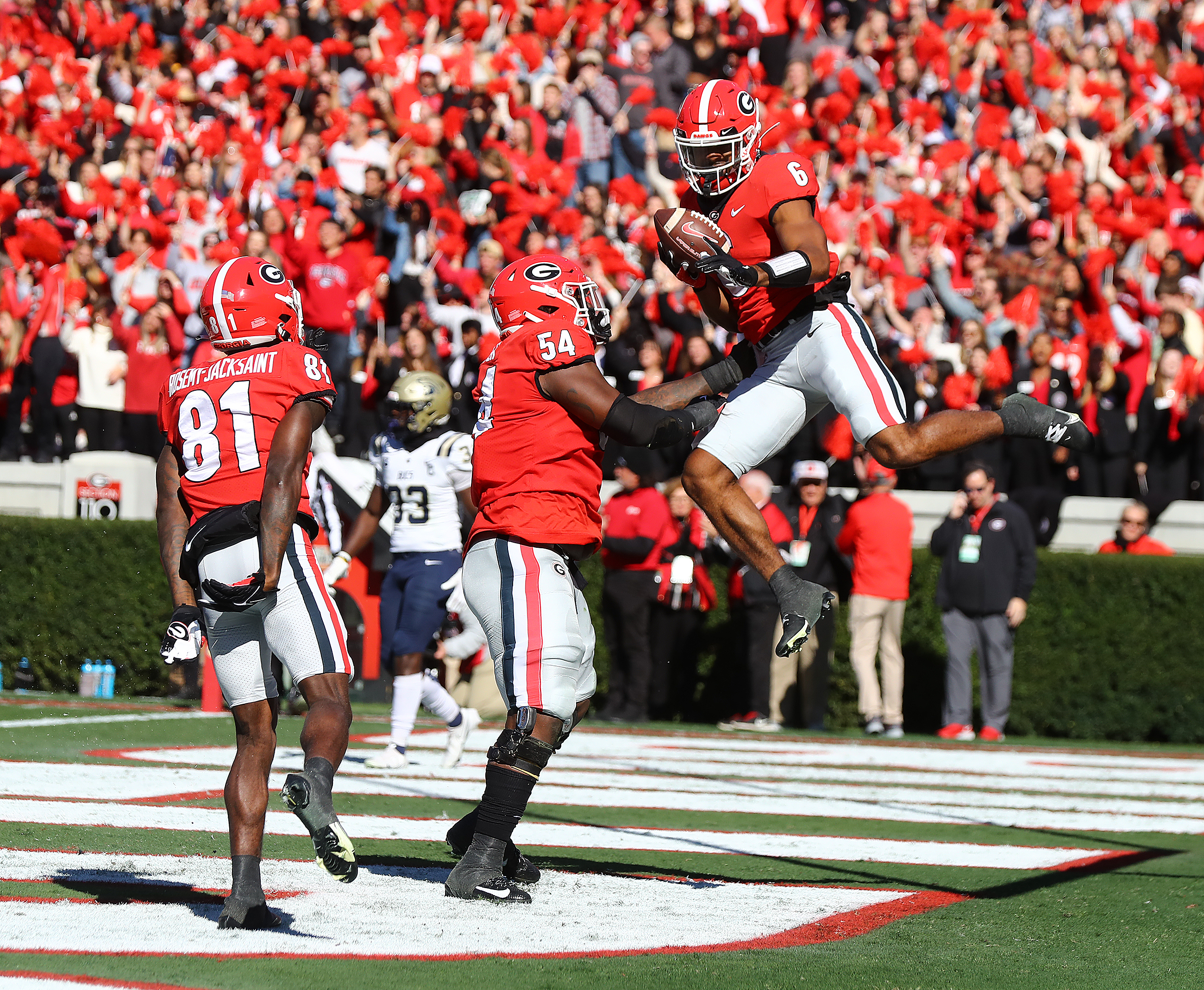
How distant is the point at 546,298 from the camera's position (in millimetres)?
5801

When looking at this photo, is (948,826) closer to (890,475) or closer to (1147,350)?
(890,475)

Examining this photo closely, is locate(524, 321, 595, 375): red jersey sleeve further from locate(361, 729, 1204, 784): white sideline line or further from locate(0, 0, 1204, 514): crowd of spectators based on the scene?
locate(0, 0, 1204, 514): crowd of spectators

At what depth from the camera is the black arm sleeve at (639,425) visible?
18.4ft

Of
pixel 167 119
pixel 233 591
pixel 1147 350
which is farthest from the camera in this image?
pixel 167 119

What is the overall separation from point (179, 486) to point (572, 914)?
1798mm

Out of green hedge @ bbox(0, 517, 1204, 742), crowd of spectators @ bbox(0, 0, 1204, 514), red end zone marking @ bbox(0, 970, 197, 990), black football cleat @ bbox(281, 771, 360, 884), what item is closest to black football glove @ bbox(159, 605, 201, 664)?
black football cleat @ bbox(281, 771, 360, 884)

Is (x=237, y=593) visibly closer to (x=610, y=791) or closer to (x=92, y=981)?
(x=92, y=981)

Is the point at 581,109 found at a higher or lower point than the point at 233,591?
higher

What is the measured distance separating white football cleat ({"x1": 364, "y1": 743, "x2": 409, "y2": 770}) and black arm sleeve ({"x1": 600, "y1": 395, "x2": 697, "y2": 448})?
4322mm

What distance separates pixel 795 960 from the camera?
15.4 ft

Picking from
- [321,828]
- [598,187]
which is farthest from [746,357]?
[598,187]

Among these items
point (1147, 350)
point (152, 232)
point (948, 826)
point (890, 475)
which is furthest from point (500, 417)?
point (152, 232)

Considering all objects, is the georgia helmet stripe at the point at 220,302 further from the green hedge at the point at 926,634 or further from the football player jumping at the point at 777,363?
the green hedge at the point at 926,634

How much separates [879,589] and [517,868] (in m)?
7.98
